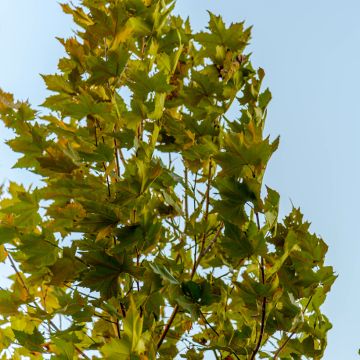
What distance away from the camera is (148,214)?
1487 millimetres

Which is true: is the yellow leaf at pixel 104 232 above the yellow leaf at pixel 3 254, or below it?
below

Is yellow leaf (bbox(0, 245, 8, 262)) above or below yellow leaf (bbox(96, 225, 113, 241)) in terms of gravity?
above

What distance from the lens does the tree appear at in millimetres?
1432

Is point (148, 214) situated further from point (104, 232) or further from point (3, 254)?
point (3, 254)

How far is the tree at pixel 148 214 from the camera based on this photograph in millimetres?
1432

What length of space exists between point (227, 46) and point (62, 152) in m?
0.87

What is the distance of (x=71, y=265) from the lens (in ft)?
5.25

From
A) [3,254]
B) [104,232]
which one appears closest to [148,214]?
[104,232]

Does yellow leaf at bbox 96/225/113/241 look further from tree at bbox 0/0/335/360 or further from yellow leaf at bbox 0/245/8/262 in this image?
yellow leaf at bbox 0/245/8/262

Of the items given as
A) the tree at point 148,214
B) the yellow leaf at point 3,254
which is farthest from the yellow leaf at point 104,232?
the yellow leaf at point 3,254

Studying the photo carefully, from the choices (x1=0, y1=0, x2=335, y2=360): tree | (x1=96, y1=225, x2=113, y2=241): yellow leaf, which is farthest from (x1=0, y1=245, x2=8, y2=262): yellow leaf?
(x1=96, y1=225, x2=113, y2=241): yellow leaf

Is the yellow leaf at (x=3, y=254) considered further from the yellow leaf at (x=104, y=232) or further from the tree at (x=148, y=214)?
the yellow leaf at (x=104, y=232)

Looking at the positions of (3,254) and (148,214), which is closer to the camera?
(148,214)

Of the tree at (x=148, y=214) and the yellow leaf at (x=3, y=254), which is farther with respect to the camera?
the yellow leaf at (x=3, y=254)
